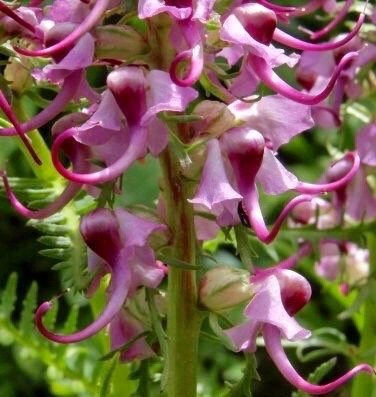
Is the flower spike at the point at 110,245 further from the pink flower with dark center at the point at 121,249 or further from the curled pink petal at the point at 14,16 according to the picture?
the curled pink petal at the point at 14,16

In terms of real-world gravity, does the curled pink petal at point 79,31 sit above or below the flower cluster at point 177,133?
above

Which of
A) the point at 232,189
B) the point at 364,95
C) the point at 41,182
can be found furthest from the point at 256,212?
the point at 364,95

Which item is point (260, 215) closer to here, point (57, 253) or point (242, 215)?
point (242, 215)

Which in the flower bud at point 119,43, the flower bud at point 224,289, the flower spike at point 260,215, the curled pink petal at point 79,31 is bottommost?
the flower bud at point 224,289

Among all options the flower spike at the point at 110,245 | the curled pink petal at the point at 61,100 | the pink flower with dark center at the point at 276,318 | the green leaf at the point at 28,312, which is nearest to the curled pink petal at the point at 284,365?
the pink flower with dark center at the point at 276,318

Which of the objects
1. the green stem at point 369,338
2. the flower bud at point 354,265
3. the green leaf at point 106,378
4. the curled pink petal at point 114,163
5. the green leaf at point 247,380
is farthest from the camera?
the flower bud at point 354,265

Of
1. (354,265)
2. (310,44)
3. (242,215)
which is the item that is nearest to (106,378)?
(242,215)
